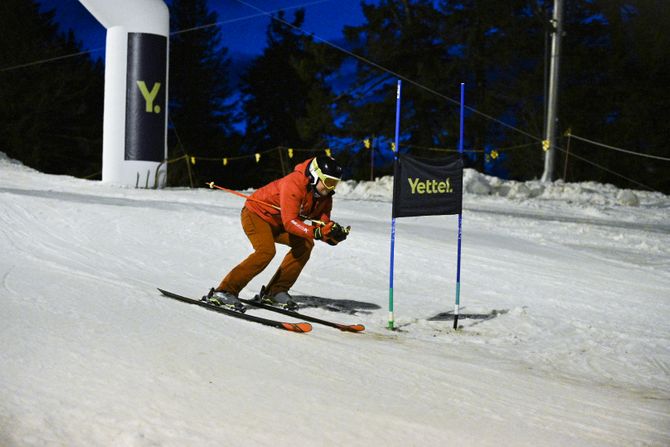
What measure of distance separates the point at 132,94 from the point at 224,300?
13.5 meters

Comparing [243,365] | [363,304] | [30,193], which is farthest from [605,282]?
[30,193]

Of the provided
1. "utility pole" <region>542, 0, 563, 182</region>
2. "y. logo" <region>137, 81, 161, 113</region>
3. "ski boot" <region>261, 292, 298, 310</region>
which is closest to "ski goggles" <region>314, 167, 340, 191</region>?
"ski boot" <region>261, 292, 298, 310</region>

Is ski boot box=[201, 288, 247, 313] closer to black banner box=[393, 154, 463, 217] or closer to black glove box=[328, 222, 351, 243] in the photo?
black glove box=[328, 222, 351, 243]

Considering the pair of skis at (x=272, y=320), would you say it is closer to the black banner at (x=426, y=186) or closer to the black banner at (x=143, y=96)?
the black banner at (x=426, y=186)

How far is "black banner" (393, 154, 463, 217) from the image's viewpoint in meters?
7.83

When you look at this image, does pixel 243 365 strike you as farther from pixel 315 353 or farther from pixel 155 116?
pixel 155 116

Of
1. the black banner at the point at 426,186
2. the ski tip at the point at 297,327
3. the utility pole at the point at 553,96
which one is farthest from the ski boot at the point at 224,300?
the utility pole at the point at 553,96

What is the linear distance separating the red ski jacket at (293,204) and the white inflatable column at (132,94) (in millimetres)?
12639

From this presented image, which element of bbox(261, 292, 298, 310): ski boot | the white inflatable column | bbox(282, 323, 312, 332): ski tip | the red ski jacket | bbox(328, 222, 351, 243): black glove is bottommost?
bbox(282, 323, 312, 332): ski tip

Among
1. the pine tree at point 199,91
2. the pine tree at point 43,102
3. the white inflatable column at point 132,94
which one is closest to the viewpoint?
the white inflatable column at point 132,94

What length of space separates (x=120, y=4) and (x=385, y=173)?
2278cm

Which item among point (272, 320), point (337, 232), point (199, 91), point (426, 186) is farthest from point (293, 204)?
point (199, 91)

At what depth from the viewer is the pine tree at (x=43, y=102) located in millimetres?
35344

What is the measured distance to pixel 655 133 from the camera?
3522 centimetres
